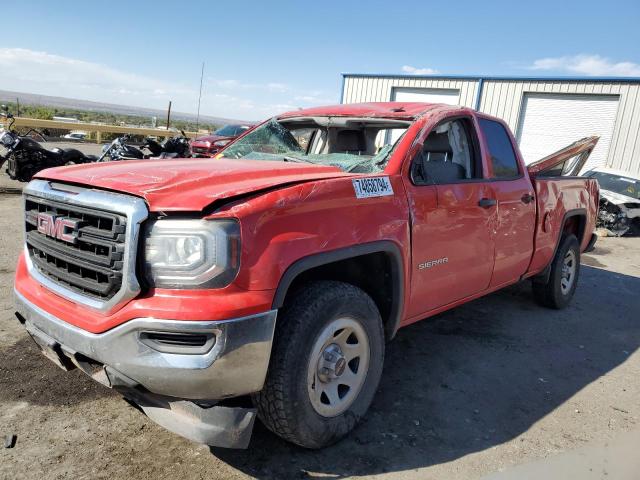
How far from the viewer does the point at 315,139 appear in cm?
418

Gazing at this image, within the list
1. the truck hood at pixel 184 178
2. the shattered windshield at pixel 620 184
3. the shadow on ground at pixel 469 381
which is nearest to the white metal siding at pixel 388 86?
the shattered windshield at pixel 620 184

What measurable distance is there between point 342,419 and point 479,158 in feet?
7.52

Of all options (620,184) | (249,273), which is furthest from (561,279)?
(620,184)

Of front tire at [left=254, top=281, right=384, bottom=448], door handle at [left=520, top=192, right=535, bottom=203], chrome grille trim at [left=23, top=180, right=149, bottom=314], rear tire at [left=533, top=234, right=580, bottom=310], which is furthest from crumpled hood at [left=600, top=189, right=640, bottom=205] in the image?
chrome grille trim at [left=23, top=180, right=149, bottom=314]

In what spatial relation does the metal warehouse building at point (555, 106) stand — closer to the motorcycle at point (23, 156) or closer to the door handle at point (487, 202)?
the motorcycle at point (23, 156)

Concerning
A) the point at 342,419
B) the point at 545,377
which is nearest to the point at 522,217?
the point at 545,377

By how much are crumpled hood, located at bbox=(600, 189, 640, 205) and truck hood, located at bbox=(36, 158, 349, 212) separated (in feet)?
34.8

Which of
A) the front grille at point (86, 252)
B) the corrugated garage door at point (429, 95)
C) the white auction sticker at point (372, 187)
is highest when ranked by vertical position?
the corrugated garage door at point (429, 95)

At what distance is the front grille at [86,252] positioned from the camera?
2.24 meters

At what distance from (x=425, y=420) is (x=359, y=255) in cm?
118

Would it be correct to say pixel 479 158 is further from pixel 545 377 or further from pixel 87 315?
pixel 87 315

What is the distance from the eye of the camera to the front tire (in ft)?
7.89

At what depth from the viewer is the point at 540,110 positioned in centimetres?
1698

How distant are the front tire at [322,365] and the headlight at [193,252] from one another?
47cm
